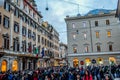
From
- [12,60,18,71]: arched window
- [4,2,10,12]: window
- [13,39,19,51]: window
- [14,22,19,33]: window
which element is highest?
[4,2,10,12]: window

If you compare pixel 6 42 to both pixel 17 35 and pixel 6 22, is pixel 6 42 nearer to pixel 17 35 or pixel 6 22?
pixel 6 22

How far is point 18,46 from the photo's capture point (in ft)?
111

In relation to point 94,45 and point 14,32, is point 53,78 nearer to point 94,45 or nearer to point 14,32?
point 14,32

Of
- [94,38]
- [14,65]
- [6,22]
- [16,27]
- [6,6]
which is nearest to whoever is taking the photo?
[6,22]

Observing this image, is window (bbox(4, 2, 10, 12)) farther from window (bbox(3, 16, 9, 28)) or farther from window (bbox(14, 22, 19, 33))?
window (bbox(14, 22, 19, 33))

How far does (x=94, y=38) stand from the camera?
45.1m

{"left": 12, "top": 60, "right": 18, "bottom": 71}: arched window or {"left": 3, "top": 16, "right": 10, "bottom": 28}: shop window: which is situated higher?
{"left": 3, "top": 16, "right": 10, "bottom": 28}: shop window

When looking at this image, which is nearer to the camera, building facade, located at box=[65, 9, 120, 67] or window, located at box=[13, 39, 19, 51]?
window, located at box=[13, 39, 19, 51]

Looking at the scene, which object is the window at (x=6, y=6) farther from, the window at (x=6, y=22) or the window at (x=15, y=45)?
the window at (x=15, y=45)

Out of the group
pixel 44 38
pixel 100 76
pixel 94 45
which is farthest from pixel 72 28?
pixel 100 76

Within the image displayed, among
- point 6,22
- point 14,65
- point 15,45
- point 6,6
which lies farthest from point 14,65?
point 6,6

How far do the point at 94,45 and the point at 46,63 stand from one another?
16.1 metres

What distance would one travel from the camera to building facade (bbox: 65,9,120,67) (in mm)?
43750

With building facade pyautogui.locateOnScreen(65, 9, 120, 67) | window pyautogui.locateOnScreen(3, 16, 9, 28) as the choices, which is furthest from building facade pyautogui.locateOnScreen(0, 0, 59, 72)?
building facade pyautogui.locateOnScreen(65, 9, 120, 67)
